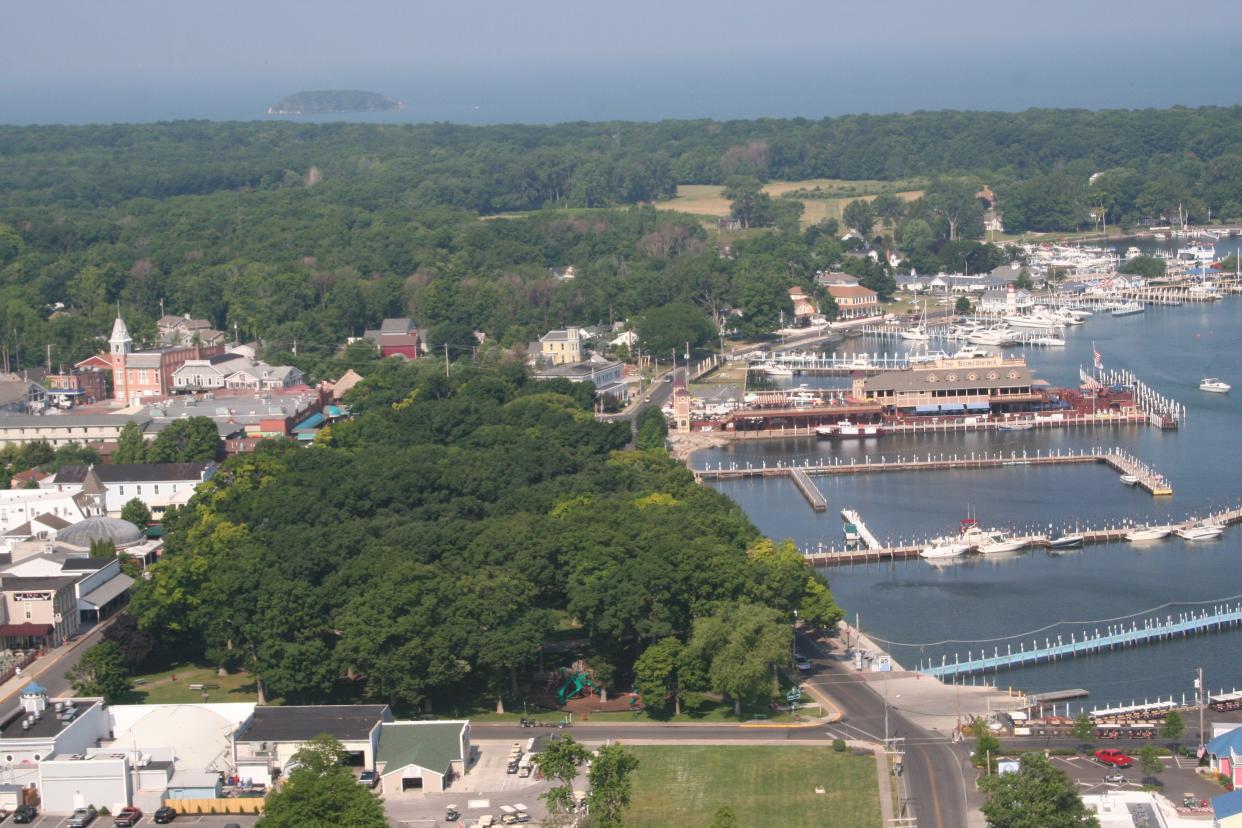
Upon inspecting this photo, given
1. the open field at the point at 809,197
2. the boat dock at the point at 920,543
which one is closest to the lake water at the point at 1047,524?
the boat dock at the point at 920,543

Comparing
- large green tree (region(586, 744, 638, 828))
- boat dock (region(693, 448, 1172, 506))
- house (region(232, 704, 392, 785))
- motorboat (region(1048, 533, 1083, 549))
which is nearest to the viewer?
large green tree (region(586, 744, 638, 828))

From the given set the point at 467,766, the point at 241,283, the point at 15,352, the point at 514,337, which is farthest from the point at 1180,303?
the point at 467,766

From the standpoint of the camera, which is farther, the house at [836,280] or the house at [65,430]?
the house at [836,280]

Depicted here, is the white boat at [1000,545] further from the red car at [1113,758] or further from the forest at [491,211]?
the forest at [491,211]

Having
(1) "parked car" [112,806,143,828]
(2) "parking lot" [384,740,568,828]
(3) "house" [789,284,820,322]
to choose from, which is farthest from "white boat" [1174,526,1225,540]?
(3) "house" [789,284,820,322]

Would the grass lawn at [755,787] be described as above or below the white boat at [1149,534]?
below

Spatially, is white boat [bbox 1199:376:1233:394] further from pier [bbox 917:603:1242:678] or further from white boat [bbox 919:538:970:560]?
pier [bbox 917:603:1242:678]
